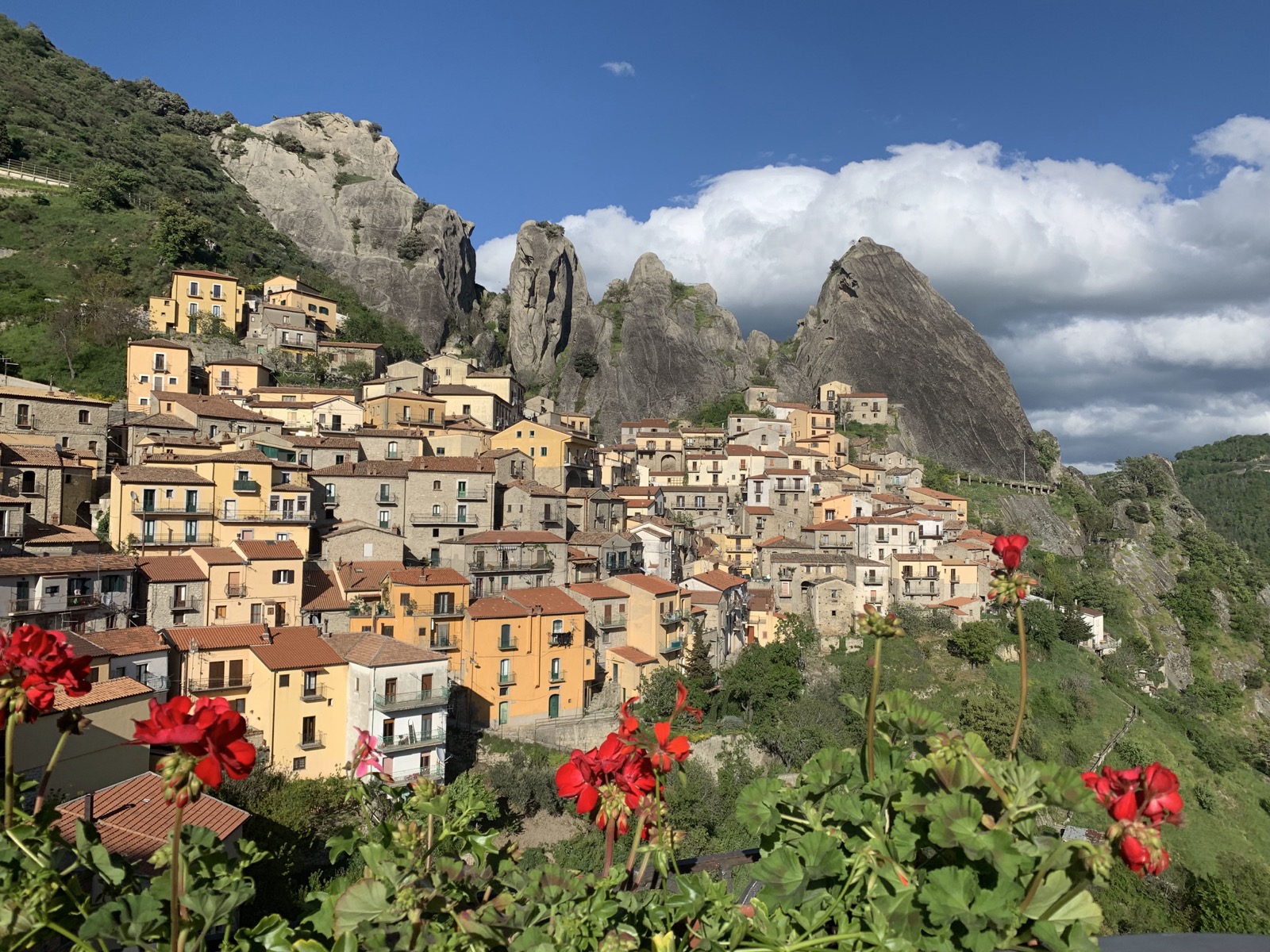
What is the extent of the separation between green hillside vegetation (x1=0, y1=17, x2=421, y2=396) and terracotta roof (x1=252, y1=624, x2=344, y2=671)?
27848 millimetres

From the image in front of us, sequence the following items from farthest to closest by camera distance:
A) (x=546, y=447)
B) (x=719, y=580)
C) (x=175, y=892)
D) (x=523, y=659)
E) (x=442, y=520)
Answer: (x=546, y=447) → (x=719, y=580) → (x=442, y=520) → (x=523, y=659) → (x=175, y=892)

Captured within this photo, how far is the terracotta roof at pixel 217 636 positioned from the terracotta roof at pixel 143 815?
24.3 ft

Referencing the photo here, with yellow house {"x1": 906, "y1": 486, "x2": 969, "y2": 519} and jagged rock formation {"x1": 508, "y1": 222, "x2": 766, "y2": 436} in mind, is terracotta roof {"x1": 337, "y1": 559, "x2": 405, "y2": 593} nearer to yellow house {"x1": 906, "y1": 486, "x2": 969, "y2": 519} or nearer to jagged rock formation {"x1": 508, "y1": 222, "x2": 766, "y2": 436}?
yellow house {"x1": 906, "y1": 486, "x2": 969, "y2": 519}

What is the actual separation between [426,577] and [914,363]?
75.3 m

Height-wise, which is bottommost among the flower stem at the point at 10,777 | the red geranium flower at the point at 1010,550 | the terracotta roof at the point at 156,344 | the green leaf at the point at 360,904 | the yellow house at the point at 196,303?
the green leaf at the point at 360,904

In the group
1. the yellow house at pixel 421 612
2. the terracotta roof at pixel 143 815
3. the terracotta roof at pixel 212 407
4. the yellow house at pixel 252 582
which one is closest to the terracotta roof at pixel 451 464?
the yellow house at pixel 421 612

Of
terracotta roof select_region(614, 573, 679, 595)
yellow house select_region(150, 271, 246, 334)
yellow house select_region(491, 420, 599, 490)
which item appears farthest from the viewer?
yellow house select_region(150, 271, 246, 334)

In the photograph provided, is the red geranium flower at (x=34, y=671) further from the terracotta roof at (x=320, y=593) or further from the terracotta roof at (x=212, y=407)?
the terracotta roof at (x=212, y=407)

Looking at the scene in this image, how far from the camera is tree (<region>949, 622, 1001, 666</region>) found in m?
40.0

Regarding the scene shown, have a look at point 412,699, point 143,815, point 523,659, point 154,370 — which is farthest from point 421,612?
point 154,370

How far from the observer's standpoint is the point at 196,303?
177ft

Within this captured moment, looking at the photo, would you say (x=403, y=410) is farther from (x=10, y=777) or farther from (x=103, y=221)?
(x=10, y=777)

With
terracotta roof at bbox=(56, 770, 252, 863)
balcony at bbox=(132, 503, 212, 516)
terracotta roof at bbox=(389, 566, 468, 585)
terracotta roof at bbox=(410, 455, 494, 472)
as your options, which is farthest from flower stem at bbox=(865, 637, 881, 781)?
terracotta roof at bbox=(410, 455, 494, 472)

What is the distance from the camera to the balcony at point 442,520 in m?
36.2
